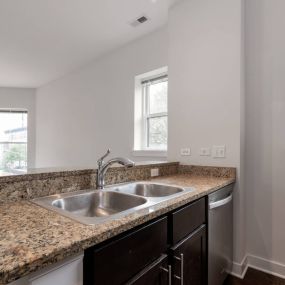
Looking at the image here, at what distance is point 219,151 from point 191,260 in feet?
3.59

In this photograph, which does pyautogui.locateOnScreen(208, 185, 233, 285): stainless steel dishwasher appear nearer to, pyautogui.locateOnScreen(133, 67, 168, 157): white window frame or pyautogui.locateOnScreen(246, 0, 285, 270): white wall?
pyautogui.locateOnScreen(246, 0, 285, 270): white wall

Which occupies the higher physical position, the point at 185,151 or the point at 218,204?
the point at 185,151

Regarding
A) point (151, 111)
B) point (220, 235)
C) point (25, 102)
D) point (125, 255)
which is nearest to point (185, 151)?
point (220, 235)

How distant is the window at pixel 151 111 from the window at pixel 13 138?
3.78 metres

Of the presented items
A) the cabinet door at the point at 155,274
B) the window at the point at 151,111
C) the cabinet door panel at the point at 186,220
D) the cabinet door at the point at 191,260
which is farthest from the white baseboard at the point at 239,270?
the window at the point at 151,111

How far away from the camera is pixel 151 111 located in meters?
3.28

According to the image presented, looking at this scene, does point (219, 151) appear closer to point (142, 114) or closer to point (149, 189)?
point (149, 189)

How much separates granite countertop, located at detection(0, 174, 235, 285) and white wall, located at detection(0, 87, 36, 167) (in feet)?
16.7

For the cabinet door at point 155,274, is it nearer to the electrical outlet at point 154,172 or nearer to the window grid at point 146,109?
the electrical outlet at point 154,172

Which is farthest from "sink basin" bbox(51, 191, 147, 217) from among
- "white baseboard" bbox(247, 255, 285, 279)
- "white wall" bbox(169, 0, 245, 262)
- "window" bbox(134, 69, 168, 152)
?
"window" bbox(134, 69, 168, 152)

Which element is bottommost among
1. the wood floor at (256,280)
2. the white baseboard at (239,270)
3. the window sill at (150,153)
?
the wood floor at (256,280)

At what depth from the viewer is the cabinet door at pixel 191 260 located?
3.68 feet

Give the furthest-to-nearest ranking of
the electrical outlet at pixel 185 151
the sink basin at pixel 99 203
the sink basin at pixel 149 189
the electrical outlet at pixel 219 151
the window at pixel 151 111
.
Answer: the window at pixel 151 111 → the electrical outlet at pixel 185 151 → the electrical outlet at pixel 219 151 → the sink basin at pixel 149 189 → the sink basin at pixel 99 203

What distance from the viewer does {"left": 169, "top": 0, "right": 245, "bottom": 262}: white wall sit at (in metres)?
2.03
